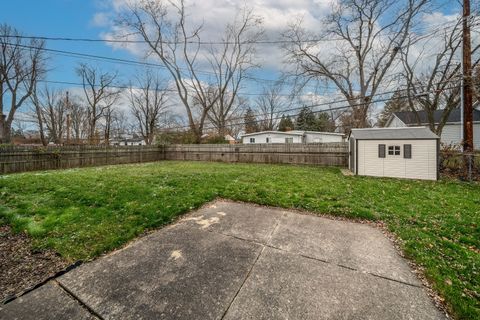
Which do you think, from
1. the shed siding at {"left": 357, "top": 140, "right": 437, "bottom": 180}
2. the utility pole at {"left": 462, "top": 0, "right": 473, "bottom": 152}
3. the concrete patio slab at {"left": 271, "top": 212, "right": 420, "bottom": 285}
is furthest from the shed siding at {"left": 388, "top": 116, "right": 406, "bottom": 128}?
the concrete patio slab at {"left": 271, "top": 212, "right": 420, "bottom": 285}

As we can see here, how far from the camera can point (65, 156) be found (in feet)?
37.4

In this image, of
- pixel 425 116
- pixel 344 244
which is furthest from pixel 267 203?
pixel 425 116

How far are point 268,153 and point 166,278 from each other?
11.8 m

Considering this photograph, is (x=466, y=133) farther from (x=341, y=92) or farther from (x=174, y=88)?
(x=174, y=88)

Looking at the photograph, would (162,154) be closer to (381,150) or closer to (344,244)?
(381,150)

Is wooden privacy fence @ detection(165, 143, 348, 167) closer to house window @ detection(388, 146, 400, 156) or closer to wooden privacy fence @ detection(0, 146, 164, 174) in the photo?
wooden privacy fence @ detection(0, 146, 164, 174)

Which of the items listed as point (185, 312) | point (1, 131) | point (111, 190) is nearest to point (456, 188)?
point (185, 312)

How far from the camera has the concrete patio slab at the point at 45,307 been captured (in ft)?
5.58

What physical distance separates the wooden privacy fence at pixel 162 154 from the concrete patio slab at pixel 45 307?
439 inches

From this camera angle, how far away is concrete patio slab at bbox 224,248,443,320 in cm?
173

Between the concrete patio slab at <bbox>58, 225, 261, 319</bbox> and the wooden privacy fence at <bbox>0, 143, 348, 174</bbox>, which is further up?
the wooden privacy fence at <bbox>0, 143, 348, 174</bbox>

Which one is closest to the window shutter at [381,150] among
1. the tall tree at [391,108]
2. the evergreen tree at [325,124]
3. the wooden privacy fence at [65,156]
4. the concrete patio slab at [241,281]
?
the concrete patio slab at [241,281]

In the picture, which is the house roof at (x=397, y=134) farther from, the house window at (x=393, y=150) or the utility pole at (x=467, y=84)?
the utility pole at (x=467, y=84)

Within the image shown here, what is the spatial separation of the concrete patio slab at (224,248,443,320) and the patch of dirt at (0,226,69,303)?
6.67 ft
